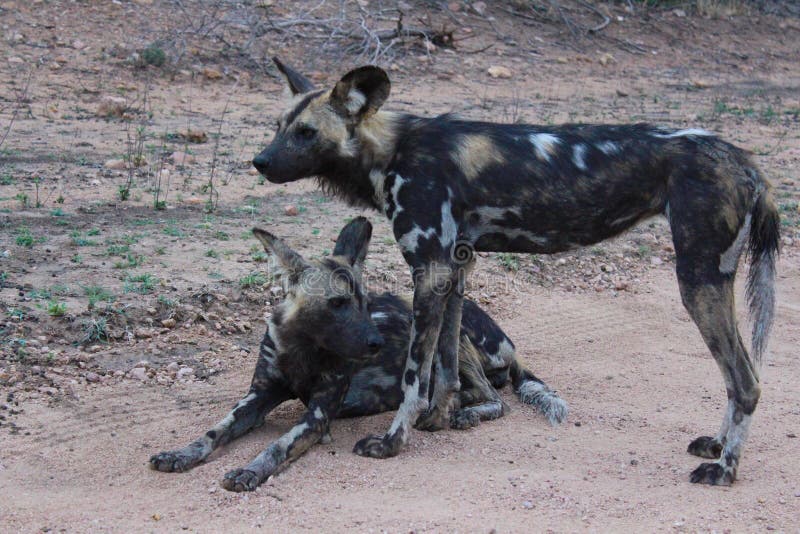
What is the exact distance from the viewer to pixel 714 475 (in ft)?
10.8

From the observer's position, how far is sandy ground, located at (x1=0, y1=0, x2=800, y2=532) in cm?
306

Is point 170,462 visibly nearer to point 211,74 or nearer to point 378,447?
point 378,447

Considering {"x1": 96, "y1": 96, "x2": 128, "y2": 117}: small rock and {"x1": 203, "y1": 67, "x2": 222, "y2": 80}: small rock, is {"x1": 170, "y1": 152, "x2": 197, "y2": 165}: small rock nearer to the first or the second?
{"x1": 96, "y1": 96, "x2": 128, "y2": 117}: small rock

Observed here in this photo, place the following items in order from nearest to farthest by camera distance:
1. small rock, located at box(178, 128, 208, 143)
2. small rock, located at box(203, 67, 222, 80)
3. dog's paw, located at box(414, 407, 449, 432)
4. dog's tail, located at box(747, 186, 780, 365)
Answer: dog's tail, located at box(747, 186, 780, 365) → dog's paw, located at box(414, 407, 449, 432) → small rock, located at box(178, 128, 208, 143) → small rock, located at box(203, 67, 222, 80)

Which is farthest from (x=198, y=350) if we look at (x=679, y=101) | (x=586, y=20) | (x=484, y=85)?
(x=586, y=20)

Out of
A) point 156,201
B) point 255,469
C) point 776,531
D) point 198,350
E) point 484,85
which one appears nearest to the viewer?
point 776,531

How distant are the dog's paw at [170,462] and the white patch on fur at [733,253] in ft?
6.24

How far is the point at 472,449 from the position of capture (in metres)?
3.56

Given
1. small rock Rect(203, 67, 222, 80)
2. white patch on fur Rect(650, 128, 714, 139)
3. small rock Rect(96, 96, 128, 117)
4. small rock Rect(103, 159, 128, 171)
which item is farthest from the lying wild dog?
small rock Rect(203, 67, 222, 80)

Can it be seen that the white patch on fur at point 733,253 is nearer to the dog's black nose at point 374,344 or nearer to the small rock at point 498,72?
the dog's black nose at point 374,344

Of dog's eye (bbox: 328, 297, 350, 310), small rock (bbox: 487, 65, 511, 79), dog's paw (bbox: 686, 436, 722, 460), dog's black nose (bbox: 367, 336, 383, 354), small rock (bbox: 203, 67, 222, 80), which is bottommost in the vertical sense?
dog's paw (bbox: 686, 436, 722, 460)

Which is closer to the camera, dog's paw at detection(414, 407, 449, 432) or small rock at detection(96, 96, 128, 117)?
dog's paw at detection(414, 407, 449, 432)

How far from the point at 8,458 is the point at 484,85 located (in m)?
6.98

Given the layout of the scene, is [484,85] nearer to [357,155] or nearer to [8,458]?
[357,155]
